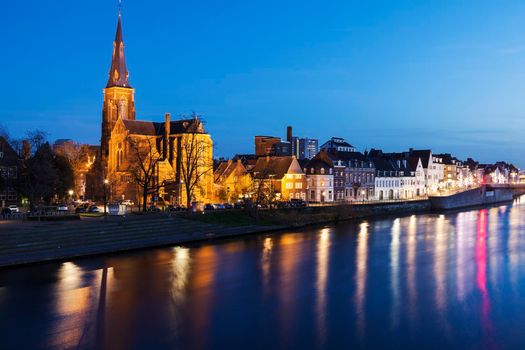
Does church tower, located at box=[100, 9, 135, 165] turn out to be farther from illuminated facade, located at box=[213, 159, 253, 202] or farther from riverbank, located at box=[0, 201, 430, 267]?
riverbank, located at box=[0, 201, 430, 267]

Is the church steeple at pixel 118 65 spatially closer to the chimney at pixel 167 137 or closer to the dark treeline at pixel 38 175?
the chimney at pixel 167 137

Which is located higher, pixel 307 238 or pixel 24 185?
pixel 24 185

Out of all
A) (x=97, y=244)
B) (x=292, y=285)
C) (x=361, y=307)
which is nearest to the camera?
(x=361, y=307)

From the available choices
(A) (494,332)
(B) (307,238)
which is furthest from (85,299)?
(B) (307,238)

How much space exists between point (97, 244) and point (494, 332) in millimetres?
28111

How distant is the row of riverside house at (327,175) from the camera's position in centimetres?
8756

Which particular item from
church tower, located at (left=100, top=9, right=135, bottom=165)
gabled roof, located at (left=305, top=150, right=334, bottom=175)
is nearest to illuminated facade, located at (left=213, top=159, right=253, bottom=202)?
gabled roof, located at (left=305, top=150, right=334, bottom=175)

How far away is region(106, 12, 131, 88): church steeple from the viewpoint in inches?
3967

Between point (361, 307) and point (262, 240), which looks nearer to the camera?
point (361, 307)

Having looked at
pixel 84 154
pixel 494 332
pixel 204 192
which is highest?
pixel 84 154

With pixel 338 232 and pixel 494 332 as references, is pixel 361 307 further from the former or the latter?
pixel 338 232

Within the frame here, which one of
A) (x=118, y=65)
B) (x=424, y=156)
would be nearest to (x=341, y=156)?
(x=424, y=156)

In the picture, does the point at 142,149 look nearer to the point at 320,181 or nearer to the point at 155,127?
the point at 155,127

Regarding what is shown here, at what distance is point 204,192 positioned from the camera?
8250 cm
